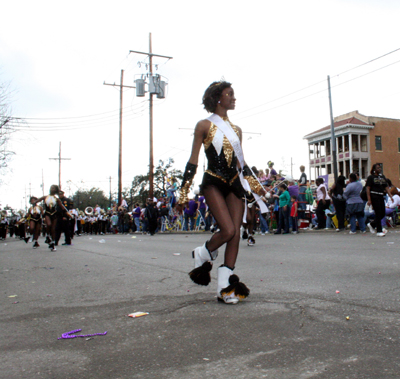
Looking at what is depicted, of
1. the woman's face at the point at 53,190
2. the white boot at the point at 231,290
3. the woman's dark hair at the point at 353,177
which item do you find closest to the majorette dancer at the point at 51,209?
the woman's face at the point at 53,190

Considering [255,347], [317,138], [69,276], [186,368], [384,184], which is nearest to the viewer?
[186,368]

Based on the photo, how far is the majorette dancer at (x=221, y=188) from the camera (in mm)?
4027

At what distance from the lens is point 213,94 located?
170 inches

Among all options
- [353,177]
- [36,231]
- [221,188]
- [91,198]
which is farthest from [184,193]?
[91,198]

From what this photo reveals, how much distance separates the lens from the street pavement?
2398mm

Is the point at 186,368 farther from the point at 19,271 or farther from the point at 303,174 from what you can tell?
the point at 303,174

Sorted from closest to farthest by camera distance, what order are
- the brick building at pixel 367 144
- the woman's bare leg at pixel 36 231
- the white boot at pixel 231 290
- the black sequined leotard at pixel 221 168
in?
1. the white boot at pixel 231 290
2. the black sequined leotard at pixel 221 168
3. the woman's bare leg at pixel 36 231
4. the brick building at pixel 367 144

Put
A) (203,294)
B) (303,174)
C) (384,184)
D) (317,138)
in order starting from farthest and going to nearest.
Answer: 1. (317,138)
2. (303,174)
3. (384,184)
4. (203,294)

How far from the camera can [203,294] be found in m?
4.43

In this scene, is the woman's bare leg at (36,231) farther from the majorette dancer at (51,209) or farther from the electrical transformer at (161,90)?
the electrical transformer at (161,90)

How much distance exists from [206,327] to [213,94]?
→ 2121 mm

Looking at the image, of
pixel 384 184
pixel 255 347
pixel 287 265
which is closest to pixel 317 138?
pixel 384 184

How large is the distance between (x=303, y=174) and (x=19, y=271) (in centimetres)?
1147

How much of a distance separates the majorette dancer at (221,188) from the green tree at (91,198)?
96953 mm
